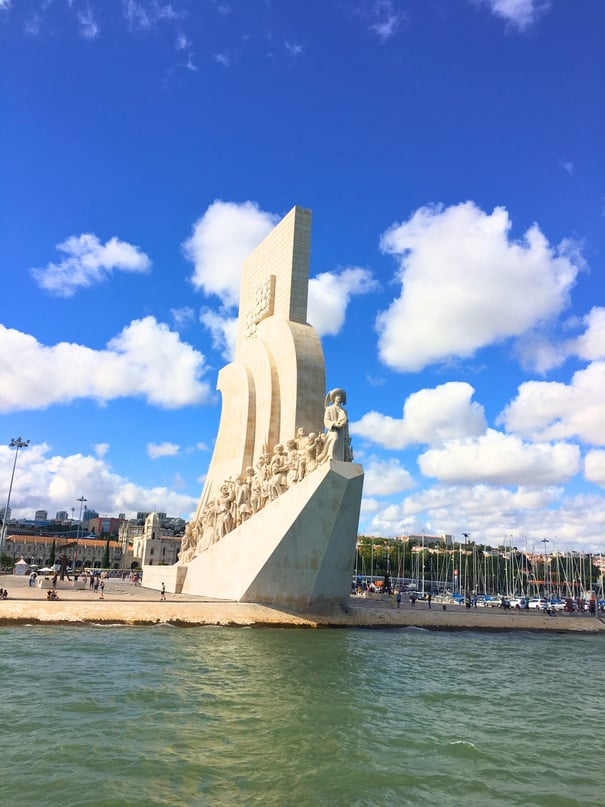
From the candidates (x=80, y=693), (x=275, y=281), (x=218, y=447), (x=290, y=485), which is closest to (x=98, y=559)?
(x=218, y=447)

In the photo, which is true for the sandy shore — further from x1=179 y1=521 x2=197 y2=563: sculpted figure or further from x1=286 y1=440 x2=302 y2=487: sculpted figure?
x1=179 y1=521 x2=197 y2=563: sculpted figure

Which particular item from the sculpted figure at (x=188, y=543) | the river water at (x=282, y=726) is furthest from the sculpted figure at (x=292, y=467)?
the sculpted figure at (x=188, y=543)

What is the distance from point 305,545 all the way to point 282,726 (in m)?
8.98

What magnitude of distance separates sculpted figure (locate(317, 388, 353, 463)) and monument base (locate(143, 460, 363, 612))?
1.74 feet

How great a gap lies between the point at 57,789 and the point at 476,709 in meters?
5.30

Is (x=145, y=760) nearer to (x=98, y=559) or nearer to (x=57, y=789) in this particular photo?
(x=57, y=789)

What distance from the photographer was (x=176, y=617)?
14.9m

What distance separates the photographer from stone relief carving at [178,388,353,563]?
16.4 meters

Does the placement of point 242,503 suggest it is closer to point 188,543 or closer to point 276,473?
point 276,473

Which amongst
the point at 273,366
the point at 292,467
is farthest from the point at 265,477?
the point at 273,366

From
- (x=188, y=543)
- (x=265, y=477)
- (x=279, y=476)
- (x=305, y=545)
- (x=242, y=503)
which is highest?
(x=265, y=477)

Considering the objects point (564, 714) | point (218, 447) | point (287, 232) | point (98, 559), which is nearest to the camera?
point (564, 714)

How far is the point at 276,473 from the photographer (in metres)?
17.9

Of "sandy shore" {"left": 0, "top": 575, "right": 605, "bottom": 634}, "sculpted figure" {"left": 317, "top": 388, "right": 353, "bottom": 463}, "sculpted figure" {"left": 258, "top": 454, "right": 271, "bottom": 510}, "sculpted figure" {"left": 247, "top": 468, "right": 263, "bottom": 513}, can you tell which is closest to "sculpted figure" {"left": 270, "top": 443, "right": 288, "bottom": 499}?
"sculpted figure" {"left": 258, "top": 454, "right": 271, "bottom": 510}
